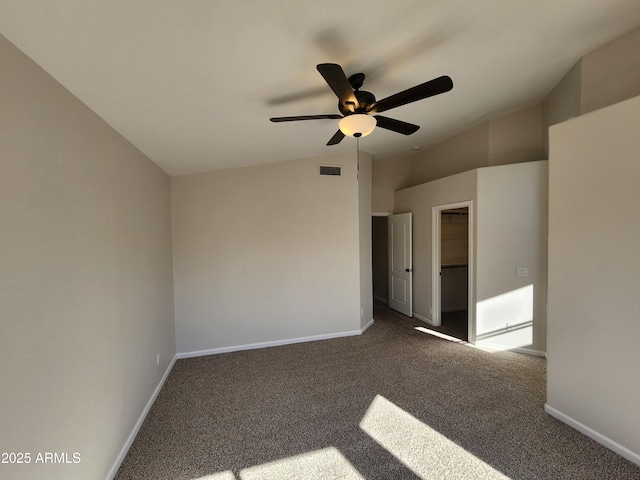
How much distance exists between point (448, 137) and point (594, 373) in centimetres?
380

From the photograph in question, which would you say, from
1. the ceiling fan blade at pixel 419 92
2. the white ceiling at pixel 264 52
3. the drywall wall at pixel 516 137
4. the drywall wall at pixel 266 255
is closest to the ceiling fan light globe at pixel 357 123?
the ceiling fan blade at pixel 419 92

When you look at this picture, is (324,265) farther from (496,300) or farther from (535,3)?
(535,3)

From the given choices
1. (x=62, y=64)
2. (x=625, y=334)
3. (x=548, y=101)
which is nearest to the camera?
(x=62, y=64)

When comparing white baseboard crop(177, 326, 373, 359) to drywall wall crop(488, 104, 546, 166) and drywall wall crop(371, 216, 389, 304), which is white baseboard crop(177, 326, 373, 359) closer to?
drywall wall crop(371, 216, 389, 304)

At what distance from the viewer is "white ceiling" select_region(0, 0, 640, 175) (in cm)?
118

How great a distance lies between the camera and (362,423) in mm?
2328

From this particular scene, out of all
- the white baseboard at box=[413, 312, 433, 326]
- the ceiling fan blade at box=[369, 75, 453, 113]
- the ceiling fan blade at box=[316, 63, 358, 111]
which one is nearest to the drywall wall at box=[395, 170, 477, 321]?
the white baseboard at box=[413, 312, 433, 326]

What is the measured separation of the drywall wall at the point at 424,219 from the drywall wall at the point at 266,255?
1.20m

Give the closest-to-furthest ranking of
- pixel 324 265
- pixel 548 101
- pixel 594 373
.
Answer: pixel 594 373 < pixel 548 101 < pixel 324 265

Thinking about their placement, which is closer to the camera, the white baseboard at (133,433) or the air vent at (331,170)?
the white baseboard at (133,433)

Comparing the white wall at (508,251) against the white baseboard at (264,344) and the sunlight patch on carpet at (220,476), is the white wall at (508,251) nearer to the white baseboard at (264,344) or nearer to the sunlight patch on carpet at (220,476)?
the white baseboard at (264,344)

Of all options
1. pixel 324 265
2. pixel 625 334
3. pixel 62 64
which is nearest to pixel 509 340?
pixel 625 334

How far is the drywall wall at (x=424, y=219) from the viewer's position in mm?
4199

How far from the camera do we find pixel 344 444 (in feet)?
6.86
